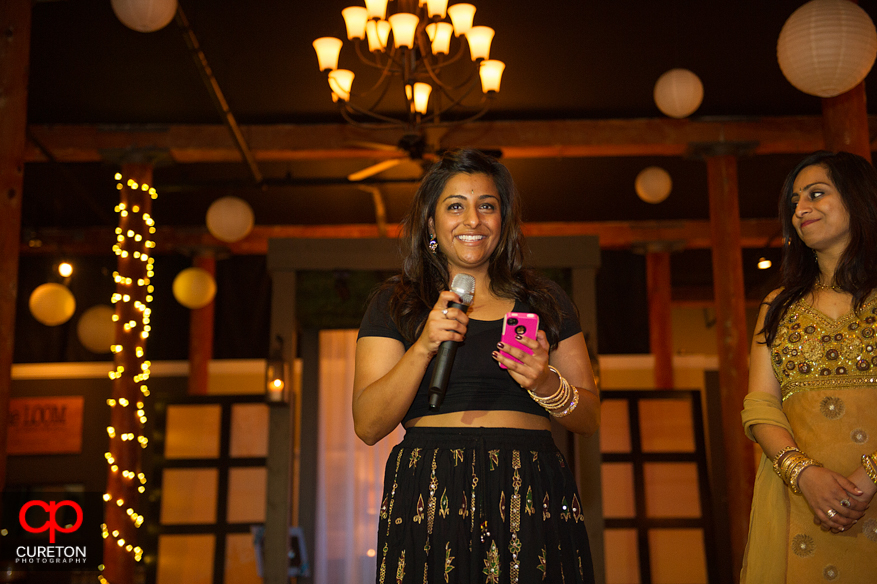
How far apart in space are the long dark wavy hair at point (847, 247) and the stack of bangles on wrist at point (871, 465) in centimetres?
34

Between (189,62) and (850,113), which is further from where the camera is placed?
(189,62)

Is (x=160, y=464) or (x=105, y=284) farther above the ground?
(x=105, y=284)

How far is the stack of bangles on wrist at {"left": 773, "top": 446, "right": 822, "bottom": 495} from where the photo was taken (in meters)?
1.63

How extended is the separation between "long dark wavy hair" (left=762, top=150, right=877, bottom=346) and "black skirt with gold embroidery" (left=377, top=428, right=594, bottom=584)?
0.74 m

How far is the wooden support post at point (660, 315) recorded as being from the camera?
9543 mm

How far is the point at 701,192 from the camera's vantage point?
332 inches

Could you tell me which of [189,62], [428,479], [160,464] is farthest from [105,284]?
[428,479]

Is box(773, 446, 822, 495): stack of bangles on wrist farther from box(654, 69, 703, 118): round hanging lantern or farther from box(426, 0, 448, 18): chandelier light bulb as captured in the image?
box(654, 69, 703, 118): round hanging lantern

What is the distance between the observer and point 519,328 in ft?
4.53

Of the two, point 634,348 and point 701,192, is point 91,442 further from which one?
point 701,192

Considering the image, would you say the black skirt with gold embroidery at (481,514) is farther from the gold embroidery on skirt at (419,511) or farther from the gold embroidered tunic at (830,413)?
the gold embroidered tunic at (830,413)

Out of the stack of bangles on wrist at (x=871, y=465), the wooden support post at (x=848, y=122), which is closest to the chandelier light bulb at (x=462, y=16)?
the wooden support post at (x=848, y=122)

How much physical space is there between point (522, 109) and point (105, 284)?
253 inches

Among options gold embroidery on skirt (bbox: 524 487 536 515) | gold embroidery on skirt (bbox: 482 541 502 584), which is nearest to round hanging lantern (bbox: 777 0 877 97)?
gold embroidery on skirt (bbox: 524 487 536 515)
